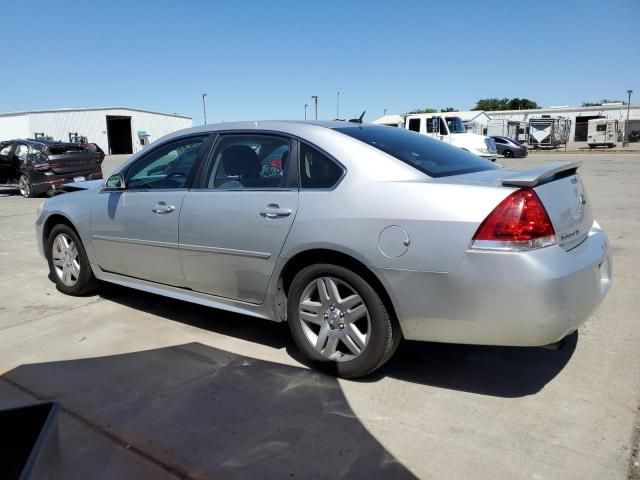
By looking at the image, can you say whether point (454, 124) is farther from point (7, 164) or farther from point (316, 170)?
point (316, 170)

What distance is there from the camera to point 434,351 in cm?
367

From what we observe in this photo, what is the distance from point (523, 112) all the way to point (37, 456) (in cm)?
6408

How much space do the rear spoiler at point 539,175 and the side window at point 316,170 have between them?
0.98 m

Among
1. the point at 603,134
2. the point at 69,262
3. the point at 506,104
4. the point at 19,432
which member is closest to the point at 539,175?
the point at 19,432

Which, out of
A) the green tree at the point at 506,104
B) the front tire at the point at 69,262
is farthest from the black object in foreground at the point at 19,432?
the green tree at the point at 506,104

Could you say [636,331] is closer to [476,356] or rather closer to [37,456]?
[476,356]

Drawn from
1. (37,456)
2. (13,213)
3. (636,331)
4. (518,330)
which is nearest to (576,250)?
(518,330)

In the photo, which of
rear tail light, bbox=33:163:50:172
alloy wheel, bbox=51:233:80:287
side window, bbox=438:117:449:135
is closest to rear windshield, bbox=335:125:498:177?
alloy wheel, bbox=51:233:80:287

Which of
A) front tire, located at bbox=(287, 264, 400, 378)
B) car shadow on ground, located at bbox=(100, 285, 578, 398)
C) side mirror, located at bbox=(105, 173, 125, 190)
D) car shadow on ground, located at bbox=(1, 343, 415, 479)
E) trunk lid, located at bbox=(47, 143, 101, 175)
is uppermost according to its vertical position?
trunk lid, located at bbox=(47, 143, 101, 175)

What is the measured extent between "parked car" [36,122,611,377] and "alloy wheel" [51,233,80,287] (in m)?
0.68

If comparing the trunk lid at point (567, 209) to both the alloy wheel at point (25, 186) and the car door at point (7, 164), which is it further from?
the car door at point (7, 164)

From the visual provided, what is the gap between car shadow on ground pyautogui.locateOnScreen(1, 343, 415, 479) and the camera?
2.44 meters

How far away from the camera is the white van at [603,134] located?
42.0 meters

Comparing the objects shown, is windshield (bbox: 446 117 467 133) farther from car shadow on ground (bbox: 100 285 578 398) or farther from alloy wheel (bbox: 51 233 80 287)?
car shadow on ground (bbox: 100 285 578 398)
